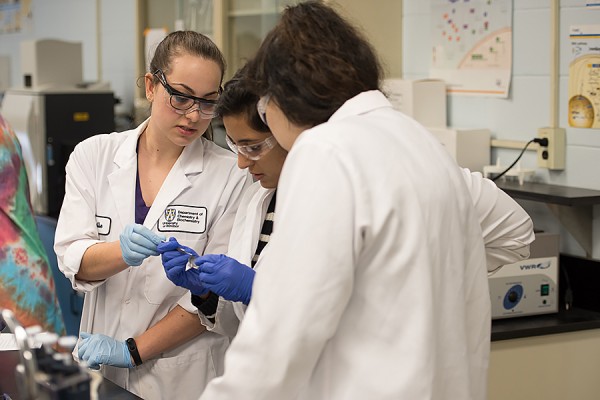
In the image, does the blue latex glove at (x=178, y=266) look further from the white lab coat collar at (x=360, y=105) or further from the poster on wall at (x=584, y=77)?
the poster on wall at (x=584, y=77)

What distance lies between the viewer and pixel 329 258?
112 centimetres

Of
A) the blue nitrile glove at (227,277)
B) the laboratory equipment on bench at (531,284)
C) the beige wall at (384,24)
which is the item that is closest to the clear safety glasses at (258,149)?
the blue nitrile glove at (227,277)

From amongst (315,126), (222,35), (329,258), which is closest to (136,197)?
(315,126)

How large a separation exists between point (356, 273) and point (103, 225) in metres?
0.87

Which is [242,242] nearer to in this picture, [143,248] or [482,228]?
[143,248]

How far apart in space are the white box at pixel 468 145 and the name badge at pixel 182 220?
1038 mm

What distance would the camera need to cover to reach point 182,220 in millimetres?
1843

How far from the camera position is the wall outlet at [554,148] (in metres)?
2.41

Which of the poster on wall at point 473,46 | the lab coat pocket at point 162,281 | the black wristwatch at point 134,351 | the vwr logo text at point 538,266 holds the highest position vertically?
the poster on wall at point 473,46

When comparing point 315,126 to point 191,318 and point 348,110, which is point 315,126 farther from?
point 191,318

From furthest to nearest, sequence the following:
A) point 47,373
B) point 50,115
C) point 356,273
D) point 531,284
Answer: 1. point 50,115
2. point 531,284
3. point 356,273
4. point 47,373

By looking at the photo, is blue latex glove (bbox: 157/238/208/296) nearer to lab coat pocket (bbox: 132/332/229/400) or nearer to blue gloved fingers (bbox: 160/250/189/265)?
blue gloved fingers (bbox: 160/250/189/265)

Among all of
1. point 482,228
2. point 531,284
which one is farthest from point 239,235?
point 531,284

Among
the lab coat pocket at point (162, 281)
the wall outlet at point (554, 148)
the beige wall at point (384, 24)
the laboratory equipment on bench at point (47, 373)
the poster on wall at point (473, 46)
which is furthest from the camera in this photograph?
the beige wall at point (384, 24)
